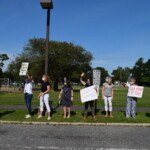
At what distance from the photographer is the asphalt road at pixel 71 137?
585cm

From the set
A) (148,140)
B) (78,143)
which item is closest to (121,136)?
(148,140)

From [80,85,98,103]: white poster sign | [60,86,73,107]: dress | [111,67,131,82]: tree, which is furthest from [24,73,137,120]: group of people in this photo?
[111,67,131,82]: tree

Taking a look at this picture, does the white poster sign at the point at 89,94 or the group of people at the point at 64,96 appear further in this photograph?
the white poster sign at the point at 89,94

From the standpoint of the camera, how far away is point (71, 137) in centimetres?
686

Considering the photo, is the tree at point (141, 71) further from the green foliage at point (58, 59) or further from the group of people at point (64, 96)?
the group of people at point (64, 96)

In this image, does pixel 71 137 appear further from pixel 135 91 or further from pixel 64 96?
pixel 135 91

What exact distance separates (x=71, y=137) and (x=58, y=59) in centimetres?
3498

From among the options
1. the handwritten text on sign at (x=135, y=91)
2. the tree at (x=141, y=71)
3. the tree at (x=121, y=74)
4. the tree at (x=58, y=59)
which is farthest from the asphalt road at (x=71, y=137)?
the tree at (x=121, y=74)

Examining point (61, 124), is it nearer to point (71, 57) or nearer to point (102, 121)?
point (102, 121)

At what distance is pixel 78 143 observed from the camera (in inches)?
242

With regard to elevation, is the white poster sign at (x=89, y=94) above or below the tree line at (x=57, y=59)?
below

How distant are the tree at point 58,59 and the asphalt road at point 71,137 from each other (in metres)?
33.3

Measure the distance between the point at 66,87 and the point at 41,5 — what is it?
12.8 feet

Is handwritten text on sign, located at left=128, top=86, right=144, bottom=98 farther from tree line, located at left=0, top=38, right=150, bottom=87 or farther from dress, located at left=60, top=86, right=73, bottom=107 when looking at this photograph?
tree line, located at left=0, top=38, right=150, bottom=87
